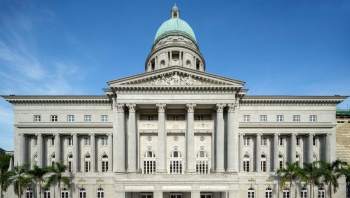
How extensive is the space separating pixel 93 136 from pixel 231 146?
24110mm

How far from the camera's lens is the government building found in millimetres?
37375

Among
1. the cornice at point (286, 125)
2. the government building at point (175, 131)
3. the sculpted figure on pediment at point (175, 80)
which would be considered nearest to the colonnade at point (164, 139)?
the government building at point (175, 131)

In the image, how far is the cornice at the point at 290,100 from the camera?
134 ft

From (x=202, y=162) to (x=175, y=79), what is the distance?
50.3ft

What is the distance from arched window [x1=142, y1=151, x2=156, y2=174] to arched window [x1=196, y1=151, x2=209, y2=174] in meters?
7.70

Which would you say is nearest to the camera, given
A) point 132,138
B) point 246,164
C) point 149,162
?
point 132,138

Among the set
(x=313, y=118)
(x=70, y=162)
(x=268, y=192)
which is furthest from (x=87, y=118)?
(x=313, y=118)

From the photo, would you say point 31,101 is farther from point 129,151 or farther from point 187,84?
point 187,84

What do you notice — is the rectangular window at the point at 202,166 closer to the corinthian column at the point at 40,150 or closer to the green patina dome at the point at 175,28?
the corinthian column at the point at 40,150

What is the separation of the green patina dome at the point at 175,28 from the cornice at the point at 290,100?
2519cm

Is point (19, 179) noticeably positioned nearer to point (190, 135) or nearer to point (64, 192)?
point (64, 192)

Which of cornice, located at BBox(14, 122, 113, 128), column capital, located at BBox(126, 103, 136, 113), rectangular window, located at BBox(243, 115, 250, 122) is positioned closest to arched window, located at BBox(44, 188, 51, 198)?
cornice, located at BBox(14, 122, 113, 128)

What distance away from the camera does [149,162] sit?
40219mm

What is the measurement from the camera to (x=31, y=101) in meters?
Result: 41.0
